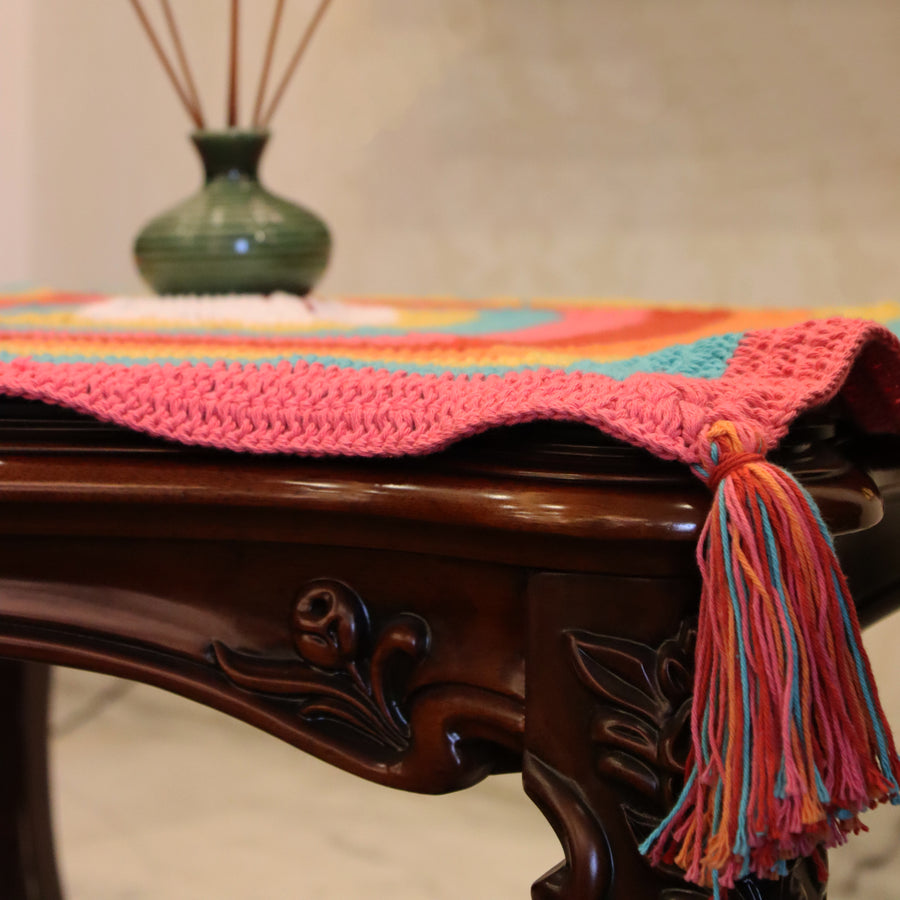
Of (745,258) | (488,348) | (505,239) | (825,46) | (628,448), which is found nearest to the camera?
(628,448)

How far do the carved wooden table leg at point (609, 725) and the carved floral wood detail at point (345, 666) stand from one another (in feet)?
0.16

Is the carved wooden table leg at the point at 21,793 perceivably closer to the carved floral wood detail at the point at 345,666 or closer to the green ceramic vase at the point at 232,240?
the green ceramic vase at the point at 232,240

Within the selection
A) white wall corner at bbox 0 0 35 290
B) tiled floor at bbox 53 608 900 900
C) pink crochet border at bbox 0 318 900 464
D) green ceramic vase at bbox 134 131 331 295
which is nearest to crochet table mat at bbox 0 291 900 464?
pink crochet border at bbox 0 318 900 464

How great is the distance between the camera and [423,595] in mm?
371

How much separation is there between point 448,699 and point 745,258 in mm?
1105

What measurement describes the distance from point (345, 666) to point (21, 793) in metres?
0.62

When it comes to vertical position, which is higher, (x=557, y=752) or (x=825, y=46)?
(x=825, y=46)

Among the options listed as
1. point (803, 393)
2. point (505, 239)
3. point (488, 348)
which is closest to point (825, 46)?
point (505, 239)

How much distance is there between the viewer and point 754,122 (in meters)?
1.32

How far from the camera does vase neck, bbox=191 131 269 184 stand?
31.6 inches

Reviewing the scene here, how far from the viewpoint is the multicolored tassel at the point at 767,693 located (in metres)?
0.30

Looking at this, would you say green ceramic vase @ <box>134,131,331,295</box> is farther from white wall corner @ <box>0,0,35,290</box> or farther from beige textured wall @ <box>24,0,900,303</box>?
white wall corner @ <box>0,0,35,290</box>

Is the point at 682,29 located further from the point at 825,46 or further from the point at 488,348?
the point at 488,348

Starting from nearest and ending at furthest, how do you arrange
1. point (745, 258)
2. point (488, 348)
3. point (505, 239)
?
point (488, 348), point (745, 258), point (505, 239)
